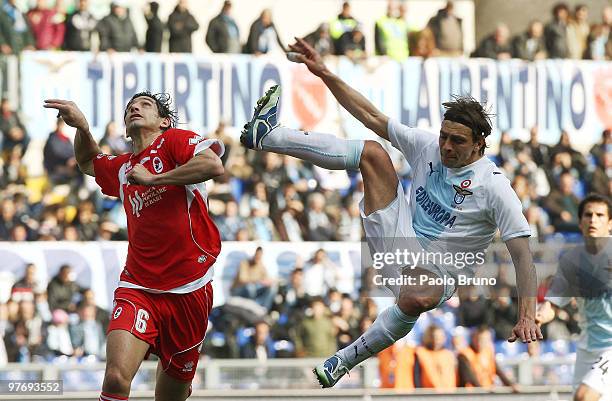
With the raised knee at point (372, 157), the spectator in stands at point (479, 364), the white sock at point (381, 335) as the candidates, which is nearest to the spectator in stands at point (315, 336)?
the spectator in stands at point (479, 364)

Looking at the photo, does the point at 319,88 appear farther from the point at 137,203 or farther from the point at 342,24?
the point at 137,203

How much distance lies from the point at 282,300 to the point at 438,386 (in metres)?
2.44

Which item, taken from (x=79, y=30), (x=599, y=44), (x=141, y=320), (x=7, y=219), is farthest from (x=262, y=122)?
(x=599, y=44)

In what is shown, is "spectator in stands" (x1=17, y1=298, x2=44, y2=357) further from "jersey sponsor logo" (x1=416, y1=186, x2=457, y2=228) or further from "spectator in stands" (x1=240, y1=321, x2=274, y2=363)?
"jersey sponsor logo" (x1=416, y1=186, x2=457, y2=228)

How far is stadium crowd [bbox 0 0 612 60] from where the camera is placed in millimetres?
17797

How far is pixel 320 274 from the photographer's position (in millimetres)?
16234

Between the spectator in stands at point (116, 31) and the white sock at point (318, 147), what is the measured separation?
9514mm

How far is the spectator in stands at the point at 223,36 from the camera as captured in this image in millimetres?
18484

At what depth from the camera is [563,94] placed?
19438 mm

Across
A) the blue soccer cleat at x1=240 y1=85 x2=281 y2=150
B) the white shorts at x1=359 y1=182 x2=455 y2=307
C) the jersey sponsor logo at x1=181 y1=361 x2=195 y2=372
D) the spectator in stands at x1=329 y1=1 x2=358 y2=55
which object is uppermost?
the spectator in stands at x1=329 y1=1 x2=358 y2=55

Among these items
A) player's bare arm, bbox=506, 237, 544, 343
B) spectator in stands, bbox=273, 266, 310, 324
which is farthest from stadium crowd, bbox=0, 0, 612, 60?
player's bare arm, bbox=506, 237, 544, 343

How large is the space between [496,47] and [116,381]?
12.6 metres

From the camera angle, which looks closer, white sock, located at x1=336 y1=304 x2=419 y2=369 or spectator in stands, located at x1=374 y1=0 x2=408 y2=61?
white sock, located at x1=336 y1=304 x2=419 y2=369

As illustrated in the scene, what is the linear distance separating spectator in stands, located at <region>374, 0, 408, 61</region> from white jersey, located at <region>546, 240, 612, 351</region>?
29.6ft
